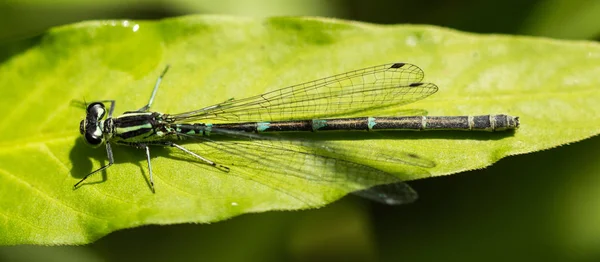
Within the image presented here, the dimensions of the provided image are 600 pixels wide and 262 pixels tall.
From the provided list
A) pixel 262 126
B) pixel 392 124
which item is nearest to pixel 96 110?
pixel 262 126

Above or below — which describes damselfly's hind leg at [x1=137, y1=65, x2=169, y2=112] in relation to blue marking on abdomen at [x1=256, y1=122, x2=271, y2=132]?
above

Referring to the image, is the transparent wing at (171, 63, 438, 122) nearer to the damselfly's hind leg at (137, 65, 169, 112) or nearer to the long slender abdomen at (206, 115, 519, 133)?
the long slender abdomen at (206, 115, 519, 133)

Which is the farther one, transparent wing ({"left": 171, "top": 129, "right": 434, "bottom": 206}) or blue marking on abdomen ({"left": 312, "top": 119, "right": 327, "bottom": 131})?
blue marking on abdomen ({"left": 312, "top": 119, "right": 327, "bottom": 131})

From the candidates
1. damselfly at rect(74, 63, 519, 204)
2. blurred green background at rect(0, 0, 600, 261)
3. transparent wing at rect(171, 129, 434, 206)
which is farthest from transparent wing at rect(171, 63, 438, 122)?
blurred green background at rect(0, 0, 600, 261)

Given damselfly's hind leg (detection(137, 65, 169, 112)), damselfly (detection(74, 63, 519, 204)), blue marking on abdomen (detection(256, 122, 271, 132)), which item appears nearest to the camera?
damselfly (detection(74, 63, 519, 204))

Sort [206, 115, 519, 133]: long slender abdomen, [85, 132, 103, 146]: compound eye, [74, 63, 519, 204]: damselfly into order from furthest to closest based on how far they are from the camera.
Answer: [85, 132, 103, 146]: compound eye < [74, 63, 519, 204]: damselfly < [206, 115, 519, 133]: long slender abdomen

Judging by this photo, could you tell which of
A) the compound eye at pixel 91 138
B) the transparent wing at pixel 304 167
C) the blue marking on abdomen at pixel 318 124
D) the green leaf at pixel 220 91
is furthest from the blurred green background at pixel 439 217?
the compound eye at pixel 91 138

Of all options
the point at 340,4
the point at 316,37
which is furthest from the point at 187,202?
the point at 340,4

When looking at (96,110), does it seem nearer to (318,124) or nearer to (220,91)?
(220,91)
